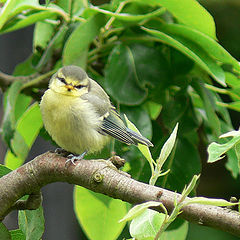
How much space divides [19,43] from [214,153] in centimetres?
162

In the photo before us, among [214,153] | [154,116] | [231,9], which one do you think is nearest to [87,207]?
[154,116]

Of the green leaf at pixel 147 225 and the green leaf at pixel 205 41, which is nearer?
the green leaf at pixel 147 225

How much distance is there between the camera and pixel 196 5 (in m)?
0.96

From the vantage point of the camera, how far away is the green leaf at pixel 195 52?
3.09 ft

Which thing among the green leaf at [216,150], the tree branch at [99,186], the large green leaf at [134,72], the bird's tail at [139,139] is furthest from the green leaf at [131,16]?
the green leaf at [216,150]

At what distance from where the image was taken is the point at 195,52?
3.29 ft

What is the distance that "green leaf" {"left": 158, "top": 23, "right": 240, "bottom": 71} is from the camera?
37.2 inches

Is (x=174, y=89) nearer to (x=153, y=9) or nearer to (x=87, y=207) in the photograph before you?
(x=153, y=9)

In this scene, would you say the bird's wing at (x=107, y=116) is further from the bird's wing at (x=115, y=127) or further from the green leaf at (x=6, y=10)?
the green leaf at (x=6, y=10)

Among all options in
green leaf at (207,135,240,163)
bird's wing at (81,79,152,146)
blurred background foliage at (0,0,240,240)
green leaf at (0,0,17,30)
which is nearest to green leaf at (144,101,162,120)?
blurred background foliage at (0,0,240,240)

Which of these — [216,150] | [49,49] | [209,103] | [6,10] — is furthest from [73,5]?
[216,150]

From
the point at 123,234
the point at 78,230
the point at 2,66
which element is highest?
the point at 123,234

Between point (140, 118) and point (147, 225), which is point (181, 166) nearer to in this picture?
point (140, 118)

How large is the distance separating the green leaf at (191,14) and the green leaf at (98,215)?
375 millimetres
